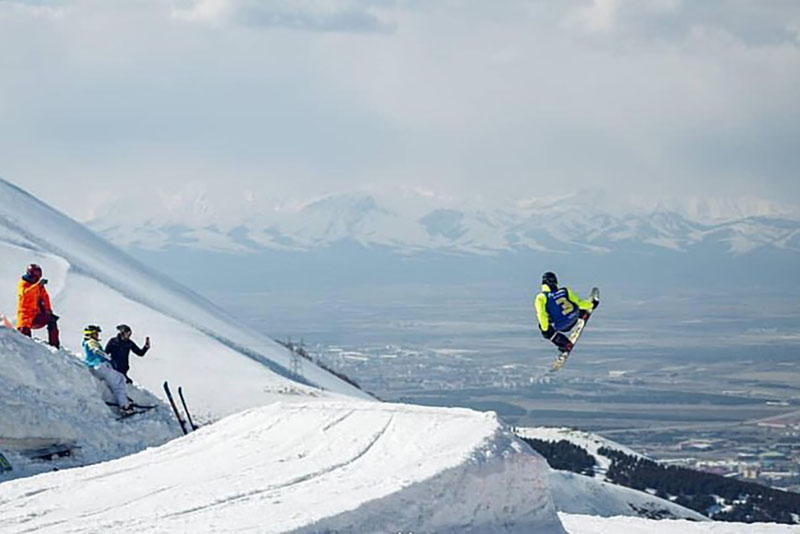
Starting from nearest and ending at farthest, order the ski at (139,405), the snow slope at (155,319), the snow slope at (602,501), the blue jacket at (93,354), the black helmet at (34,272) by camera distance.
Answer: the ski at (139,405) < the blue jacket at (93,354) < the black helmet at (34,272) < the snow slope at (602,501) < the snow slope at (155,319)

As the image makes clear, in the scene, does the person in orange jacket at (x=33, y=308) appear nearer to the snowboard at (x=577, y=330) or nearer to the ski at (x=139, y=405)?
the ski at (x=139, y=405)

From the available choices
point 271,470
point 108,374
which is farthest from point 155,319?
point 271,470

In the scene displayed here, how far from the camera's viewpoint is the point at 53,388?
18.3 meters

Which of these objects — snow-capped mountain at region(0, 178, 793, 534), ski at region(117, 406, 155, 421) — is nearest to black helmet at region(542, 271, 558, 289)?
snow-capped mountain at region(0, 178, 793, 534)

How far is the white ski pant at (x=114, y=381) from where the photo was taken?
63.3 ft

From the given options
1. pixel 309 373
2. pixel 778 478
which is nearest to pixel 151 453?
pixel 309 373

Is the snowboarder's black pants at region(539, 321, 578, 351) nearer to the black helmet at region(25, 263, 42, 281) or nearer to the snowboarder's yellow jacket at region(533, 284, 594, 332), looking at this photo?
the snowboarder's yellow jacket at region(533, 284, 594, 332)

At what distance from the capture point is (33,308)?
2098 centimetres

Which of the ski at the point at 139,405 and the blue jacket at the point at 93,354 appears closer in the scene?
the ski at the point at 139,405

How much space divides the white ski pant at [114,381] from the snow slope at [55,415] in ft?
0.30

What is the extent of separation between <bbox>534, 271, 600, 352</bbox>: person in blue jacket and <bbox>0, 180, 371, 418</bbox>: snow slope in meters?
11.1

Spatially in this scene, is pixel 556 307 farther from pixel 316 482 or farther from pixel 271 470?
pixel 316 482

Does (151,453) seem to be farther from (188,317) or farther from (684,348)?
(684,348)

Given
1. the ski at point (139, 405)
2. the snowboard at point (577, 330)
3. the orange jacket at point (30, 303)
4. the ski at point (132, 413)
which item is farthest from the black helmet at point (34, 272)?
the snowboard at point (577, 330)
